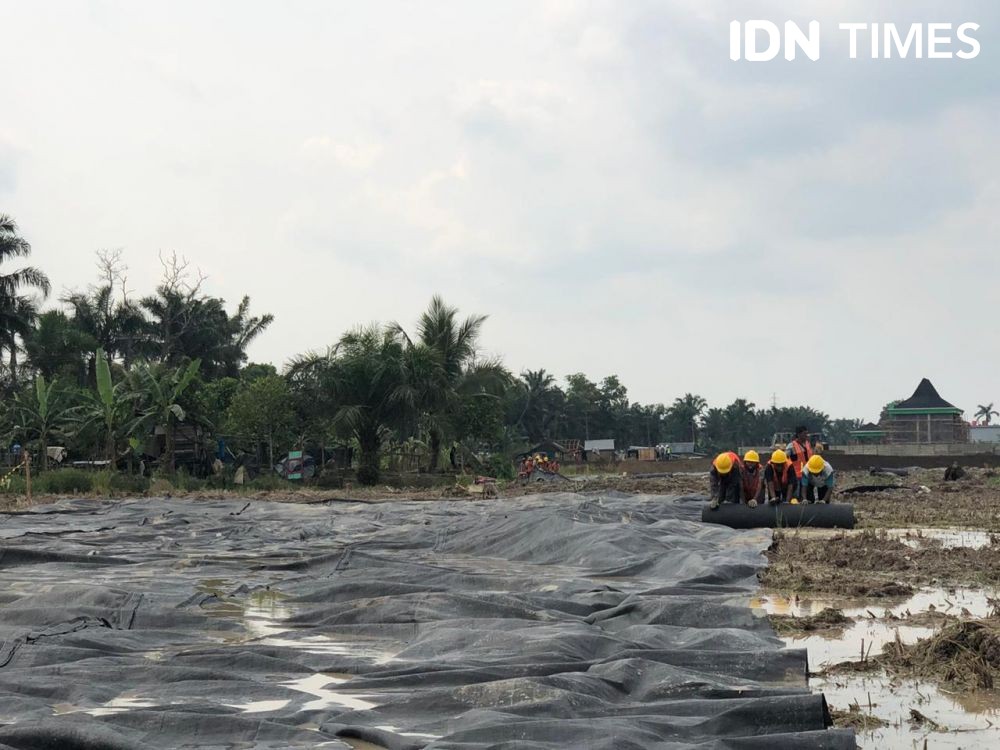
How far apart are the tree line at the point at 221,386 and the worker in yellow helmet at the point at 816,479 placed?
574 inches

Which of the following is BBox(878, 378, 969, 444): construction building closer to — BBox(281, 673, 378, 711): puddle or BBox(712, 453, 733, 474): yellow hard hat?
BBox(712, 453, 733, 474): yellow hard hat

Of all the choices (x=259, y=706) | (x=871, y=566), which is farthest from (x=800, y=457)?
(x=259, y=706)

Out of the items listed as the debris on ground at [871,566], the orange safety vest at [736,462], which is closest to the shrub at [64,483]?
the orange safety vest at [736,462]

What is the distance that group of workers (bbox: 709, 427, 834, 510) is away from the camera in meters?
12.9

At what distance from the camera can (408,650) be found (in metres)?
5.46

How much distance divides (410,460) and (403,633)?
88.6ft

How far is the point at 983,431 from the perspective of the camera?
94.4 metres

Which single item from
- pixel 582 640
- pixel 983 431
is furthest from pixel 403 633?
pixel 983 431

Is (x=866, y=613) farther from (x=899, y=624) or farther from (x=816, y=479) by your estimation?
(x=816, y=479)

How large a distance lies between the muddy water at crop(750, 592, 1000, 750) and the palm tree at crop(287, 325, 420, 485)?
1995 cm

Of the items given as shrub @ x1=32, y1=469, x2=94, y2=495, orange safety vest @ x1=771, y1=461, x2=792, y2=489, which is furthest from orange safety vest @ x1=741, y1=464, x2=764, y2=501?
shrub @ x1=32, y1=469, x2=94, y2=495

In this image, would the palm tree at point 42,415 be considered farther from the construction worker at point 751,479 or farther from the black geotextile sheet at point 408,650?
the construction worker at point 751,479

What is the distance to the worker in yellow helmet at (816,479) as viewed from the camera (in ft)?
42.4

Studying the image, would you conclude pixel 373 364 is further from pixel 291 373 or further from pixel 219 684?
pixel 219 684
